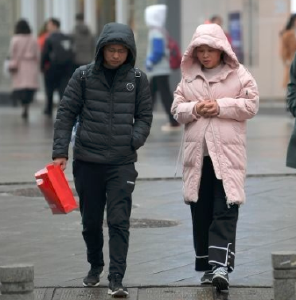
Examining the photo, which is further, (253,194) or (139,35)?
(139,35)

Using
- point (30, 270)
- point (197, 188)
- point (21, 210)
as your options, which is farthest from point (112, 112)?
point (21, 210)

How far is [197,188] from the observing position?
761 centimetres

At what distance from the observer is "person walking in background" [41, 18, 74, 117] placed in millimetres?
22125

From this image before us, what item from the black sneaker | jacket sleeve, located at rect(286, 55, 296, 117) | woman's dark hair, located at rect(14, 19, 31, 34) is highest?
jacket sleeve, located at rect(286, 55, 296, 117)

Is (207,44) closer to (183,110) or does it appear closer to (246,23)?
(183,110)

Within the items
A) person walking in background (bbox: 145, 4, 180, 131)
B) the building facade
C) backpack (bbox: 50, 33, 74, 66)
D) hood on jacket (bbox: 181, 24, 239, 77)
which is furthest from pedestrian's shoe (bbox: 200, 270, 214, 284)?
the building facade

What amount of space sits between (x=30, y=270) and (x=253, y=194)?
596 centimetres

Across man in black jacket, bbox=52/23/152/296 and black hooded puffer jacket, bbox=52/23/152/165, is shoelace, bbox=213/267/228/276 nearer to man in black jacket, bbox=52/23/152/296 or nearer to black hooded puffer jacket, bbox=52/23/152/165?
man in black jacket, bbox=52/23/152/296

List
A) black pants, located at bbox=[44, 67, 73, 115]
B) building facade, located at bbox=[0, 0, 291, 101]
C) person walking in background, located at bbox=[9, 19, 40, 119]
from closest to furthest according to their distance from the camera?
black pants, located at bbox=[44, 67, 73, 115]
person walking in background, located at bbox=[9, 19, 40, 119]
building facade, located at bbox=[0, 0, 291, 101]

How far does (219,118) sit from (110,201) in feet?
2.78

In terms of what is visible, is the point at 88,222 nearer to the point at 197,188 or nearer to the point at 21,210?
the point at 197,188

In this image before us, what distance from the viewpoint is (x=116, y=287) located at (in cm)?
735

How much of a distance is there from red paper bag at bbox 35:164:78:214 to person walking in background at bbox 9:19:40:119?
51.7 feet

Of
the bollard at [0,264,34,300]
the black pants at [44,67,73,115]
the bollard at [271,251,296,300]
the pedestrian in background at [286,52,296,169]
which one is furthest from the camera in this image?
the black pants at [44,67,73,115]
